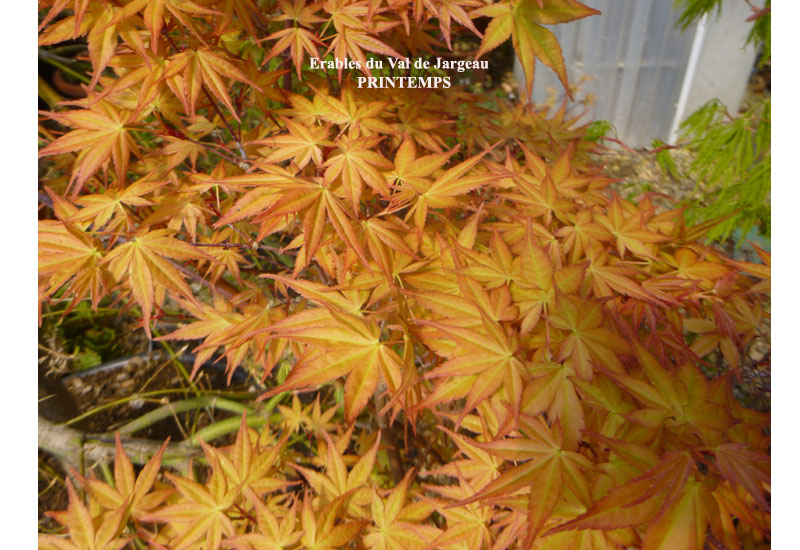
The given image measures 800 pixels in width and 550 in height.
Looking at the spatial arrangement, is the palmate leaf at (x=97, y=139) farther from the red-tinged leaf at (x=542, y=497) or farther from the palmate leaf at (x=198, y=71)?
the red-tinged leaf at (x=542, y=497)

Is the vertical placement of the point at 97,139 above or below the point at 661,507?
above

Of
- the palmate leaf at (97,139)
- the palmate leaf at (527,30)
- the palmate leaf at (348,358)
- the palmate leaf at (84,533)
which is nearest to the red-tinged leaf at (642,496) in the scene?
the palmate leaf at (348,358)

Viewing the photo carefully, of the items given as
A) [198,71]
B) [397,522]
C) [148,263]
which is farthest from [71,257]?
[397,522]

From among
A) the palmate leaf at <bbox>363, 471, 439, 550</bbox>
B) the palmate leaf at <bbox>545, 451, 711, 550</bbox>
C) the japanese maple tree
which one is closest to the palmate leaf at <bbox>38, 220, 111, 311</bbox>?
the japanese maple tree

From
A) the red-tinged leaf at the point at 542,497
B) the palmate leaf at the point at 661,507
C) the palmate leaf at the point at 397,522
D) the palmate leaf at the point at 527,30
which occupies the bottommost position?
the palmate leaf at the point at 397,522

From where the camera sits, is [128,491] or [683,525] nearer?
[683,525]

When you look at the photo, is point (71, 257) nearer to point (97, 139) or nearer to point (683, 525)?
point (97, 139)

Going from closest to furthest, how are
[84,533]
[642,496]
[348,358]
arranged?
[642,496]
[348,358]
[84,533]

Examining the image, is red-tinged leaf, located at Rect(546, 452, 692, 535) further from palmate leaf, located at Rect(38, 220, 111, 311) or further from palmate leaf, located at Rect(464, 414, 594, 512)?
palmate leaf, located at Rect(38, 220, 111, 311)

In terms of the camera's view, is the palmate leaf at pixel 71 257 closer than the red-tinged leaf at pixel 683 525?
No

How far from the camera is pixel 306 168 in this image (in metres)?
0.67

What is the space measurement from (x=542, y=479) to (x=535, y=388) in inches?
3.2

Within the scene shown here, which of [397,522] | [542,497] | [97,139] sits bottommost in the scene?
[397,522]

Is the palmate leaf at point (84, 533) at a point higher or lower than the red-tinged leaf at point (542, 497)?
lower
